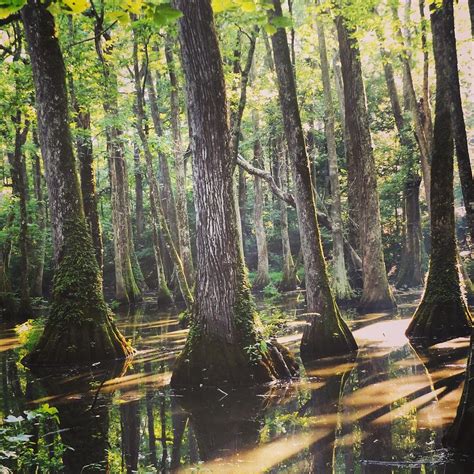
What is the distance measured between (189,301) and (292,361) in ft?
23.1

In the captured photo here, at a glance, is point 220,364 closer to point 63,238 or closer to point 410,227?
point 63,238

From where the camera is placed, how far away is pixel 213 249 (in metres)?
8.47

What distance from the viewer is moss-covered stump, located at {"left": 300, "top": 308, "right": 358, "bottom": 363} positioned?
1055cm

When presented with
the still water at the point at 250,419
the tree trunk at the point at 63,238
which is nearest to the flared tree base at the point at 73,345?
the tree trunk at the point at 63,238

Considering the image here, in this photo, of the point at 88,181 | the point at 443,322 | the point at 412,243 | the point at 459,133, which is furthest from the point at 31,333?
the point at 412,243

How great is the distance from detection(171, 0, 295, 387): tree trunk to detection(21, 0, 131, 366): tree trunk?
3145 millimetres

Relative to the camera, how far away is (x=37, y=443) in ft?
19.4

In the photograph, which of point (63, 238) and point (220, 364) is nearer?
point (220, 364)

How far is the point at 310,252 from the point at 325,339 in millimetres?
1751

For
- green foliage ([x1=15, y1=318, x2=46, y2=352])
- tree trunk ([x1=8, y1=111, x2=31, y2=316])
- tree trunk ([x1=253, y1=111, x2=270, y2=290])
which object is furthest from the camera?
tree trunk ([x1=253, y1=111, x2=270, y2=290])

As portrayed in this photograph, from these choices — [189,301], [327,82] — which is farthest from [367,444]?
[327,82]

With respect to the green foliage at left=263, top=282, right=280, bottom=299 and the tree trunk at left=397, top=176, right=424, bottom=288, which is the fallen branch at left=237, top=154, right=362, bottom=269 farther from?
the green foliage at left=263, top=282, right=280, bottom=299

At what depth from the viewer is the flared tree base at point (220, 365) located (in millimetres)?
8305

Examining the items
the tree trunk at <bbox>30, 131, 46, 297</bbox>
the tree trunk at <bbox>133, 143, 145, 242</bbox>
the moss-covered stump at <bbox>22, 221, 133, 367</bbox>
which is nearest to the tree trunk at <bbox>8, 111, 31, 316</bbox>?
the tree trunk at <bbox>30, 131, 46, 297</bbox>
